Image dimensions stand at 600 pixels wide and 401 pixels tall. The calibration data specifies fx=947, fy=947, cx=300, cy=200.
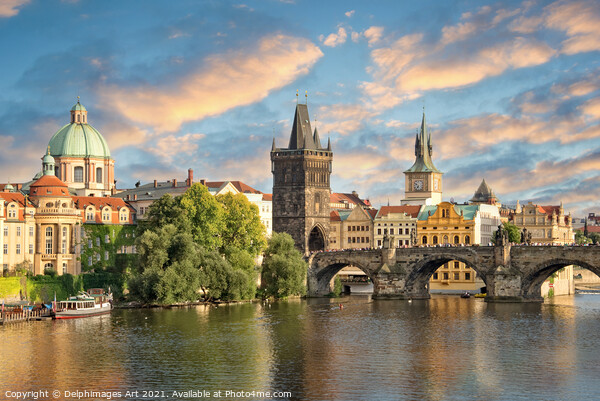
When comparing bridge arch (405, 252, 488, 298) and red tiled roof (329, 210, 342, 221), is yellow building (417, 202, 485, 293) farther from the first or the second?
red tiled roof (329, 210, 342, 221)

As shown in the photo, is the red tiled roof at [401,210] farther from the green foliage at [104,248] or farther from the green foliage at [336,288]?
the green foliage at [104,248]

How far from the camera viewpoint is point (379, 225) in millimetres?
165125

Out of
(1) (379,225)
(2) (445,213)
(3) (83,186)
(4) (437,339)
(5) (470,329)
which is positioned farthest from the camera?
(1) (379,225)

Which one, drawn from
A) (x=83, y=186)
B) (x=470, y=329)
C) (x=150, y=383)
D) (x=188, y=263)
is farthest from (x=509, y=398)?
(x=83, y=186)

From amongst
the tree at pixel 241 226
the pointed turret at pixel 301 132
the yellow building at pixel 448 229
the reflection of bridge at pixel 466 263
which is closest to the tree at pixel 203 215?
the tree at pixel 241 226

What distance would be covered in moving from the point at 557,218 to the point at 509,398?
130373 mm

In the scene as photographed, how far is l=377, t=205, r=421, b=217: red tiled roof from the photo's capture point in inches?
6383

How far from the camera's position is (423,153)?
179875mm

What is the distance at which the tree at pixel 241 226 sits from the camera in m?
120

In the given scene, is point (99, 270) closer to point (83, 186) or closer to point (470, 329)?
point (83, 186)

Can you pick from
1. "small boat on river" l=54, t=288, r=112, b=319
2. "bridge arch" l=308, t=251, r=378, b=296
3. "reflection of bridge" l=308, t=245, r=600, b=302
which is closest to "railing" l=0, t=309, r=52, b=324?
"small boat on river" l=54, t=288, r=112, b=319

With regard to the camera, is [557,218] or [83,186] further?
[557,218]

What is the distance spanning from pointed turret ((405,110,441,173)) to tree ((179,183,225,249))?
229ft

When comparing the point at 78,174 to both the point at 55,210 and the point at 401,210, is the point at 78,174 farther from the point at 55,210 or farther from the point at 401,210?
the point at 401,210
